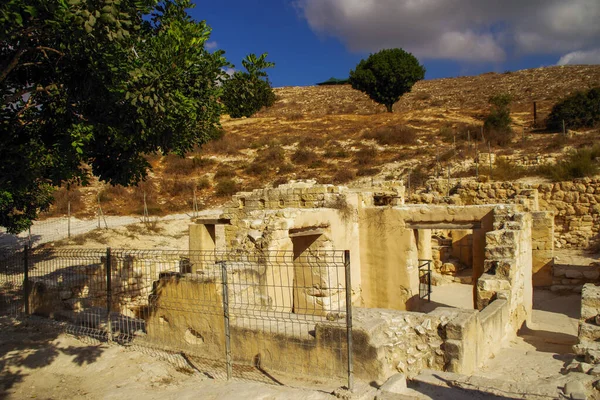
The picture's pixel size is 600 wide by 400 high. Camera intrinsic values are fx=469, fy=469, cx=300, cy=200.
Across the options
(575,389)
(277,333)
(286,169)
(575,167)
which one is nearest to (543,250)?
(575,167)

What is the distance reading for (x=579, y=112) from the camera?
2998 centimetres

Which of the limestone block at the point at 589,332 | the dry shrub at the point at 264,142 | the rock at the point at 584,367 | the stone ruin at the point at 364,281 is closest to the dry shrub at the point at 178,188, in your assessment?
the dry shrub at the point at 264,142

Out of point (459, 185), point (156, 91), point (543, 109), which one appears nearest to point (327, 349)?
point (156, 91)

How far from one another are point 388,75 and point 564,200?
30747 millimetres

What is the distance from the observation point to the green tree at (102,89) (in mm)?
5477

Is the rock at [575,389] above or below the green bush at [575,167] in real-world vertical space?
below

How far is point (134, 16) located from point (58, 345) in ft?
17.7

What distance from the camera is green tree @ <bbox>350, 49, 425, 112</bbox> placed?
4572 centimetres

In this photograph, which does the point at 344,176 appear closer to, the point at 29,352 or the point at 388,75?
the point at 388,75

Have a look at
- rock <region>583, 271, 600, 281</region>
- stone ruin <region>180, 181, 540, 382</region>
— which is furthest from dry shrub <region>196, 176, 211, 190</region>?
rock <region>583, 271, 600, 281</region>

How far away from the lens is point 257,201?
12.0m

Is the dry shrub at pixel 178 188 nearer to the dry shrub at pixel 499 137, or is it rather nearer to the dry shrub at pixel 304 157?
the dry shrub at pixel 304 157

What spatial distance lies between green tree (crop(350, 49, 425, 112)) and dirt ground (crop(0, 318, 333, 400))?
42.2m

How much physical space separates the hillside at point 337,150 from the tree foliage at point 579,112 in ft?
4.29
